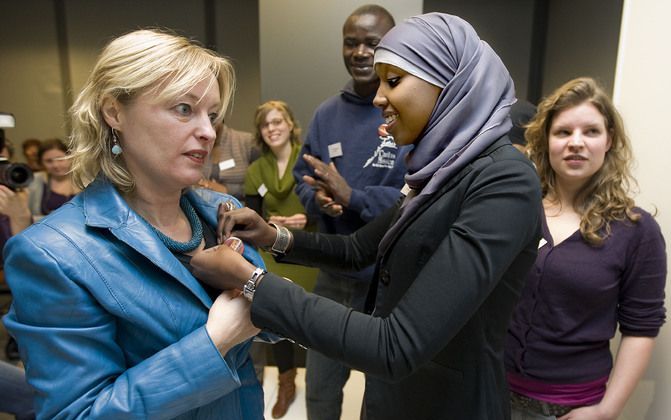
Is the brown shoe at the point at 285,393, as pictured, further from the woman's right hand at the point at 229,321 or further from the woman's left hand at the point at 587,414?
the woman's right hand at the point at 229,321

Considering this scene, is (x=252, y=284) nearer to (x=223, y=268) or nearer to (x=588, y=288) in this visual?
(x=223, y=268)

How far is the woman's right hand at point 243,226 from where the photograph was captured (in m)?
1.22

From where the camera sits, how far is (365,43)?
1.97 metres

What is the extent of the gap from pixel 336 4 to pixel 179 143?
2.28m

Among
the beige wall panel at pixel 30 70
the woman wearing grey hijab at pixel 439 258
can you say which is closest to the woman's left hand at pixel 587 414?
the woman wearing grey hijab at pixel 439 258

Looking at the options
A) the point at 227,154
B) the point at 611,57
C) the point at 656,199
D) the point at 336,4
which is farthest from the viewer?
the point at 611,57

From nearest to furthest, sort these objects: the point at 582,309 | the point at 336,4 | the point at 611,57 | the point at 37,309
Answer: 1. the point at 37,309
2. the point at 582,309
3. the point at 336,4
4. the point at 611,57

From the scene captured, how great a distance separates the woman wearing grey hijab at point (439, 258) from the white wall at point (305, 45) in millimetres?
2086

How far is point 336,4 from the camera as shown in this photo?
2941 mm

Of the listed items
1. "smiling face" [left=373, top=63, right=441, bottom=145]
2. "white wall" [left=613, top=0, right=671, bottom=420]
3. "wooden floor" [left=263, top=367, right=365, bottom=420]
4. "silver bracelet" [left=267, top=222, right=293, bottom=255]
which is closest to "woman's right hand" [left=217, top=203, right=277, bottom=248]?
"silver bracelet" [left=267, top=222, right=293, bottom=255]

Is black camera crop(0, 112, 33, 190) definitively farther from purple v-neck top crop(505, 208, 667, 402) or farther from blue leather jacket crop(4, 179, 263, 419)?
Answer: purple v-neck top crop(505, 208, 667, 402)

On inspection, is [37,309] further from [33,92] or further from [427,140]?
[33,92]

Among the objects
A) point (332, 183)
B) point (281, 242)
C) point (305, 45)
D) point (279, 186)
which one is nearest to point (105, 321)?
point (281, 242)

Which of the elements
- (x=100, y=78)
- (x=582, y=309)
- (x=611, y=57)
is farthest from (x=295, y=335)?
(x=611, y=57)
